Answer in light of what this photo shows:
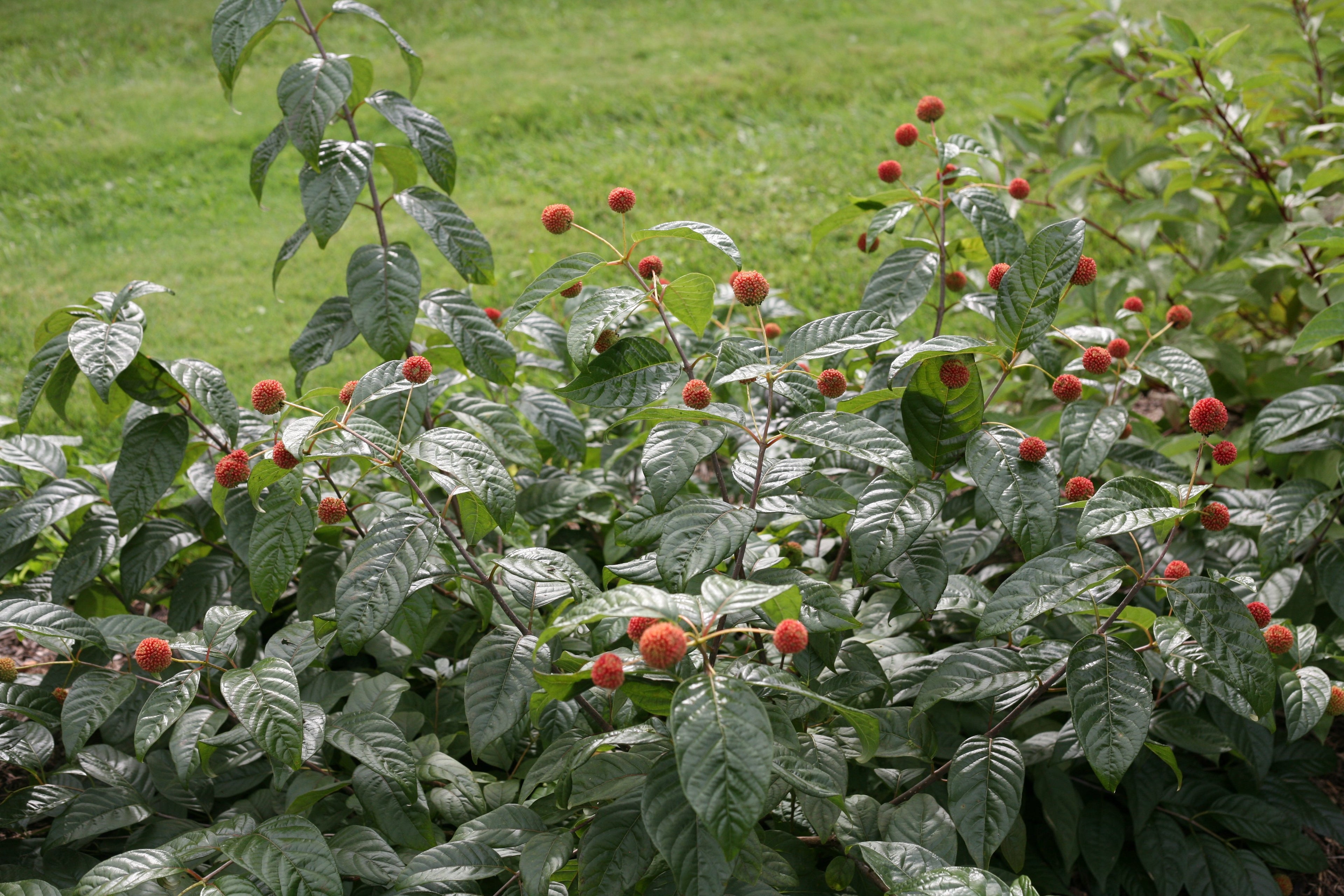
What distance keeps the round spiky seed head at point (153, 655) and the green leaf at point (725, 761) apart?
2.89 feet

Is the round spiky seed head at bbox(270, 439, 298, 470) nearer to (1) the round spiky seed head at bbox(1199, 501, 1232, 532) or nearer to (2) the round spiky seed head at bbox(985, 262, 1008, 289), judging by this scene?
(2) the round spiky seed head at bbox(985, 262, 1008, 289)

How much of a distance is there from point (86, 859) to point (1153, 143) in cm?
363

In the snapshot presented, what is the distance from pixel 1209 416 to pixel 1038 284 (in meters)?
0.32

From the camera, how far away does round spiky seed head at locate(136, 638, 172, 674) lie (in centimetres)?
145

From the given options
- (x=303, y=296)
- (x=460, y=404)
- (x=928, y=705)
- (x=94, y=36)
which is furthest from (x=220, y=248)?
(x=928, y=705)

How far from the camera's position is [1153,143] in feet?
10.6

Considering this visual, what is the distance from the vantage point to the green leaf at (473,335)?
1947 mm

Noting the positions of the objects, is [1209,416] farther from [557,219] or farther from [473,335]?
[473,335]

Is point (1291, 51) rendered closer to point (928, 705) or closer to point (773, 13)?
point (928, 705)

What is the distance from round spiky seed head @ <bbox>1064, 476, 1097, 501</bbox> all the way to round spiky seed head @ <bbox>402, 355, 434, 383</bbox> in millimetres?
1099

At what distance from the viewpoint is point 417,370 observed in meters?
1.49

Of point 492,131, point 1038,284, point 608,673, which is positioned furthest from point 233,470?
point 492,131

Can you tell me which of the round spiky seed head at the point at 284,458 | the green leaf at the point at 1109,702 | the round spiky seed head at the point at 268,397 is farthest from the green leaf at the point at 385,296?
the green leaf at the point at 1109,702

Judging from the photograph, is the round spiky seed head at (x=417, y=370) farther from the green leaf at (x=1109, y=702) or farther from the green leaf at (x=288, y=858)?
the green leaf at (x=1109, y=702)
